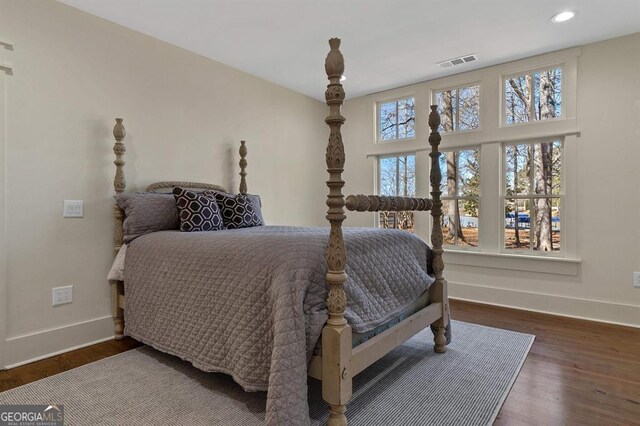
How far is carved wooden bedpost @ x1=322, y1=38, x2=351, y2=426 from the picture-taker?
142cm

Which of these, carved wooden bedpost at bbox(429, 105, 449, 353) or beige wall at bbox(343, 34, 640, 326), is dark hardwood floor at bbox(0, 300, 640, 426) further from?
carved wooden bedpost at bbox(429, 105, 449, 353)

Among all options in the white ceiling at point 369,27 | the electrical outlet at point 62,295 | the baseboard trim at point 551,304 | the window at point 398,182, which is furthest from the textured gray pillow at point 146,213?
the baseboard trim at point 551,304

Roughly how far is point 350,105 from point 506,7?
2.42 metres

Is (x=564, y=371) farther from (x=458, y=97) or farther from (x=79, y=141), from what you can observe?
(x=79, y=141)

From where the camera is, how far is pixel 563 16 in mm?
2658

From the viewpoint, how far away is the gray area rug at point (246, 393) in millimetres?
1612

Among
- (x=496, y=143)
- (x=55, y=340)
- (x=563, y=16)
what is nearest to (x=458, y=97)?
(x=496, y=143)

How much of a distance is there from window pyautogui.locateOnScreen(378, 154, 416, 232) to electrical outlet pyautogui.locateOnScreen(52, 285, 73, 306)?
3.40m

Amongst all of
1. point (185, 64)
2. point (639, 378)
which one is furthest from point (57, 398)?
point (639, 378)

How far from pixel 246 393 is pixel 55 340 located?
157 cm

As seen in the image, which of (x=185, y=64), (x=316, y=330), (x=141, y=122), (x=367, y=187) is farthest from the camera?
(x=367, y=187)

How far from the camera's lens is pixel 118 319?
265 centimetres

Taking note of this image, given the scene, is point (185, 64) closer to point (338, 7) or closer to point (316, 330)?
point (338, 7)

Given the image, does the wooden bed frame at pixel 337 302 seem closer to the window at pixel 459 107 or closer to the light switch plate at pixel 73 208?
the light switch plate at pixel 73 208
